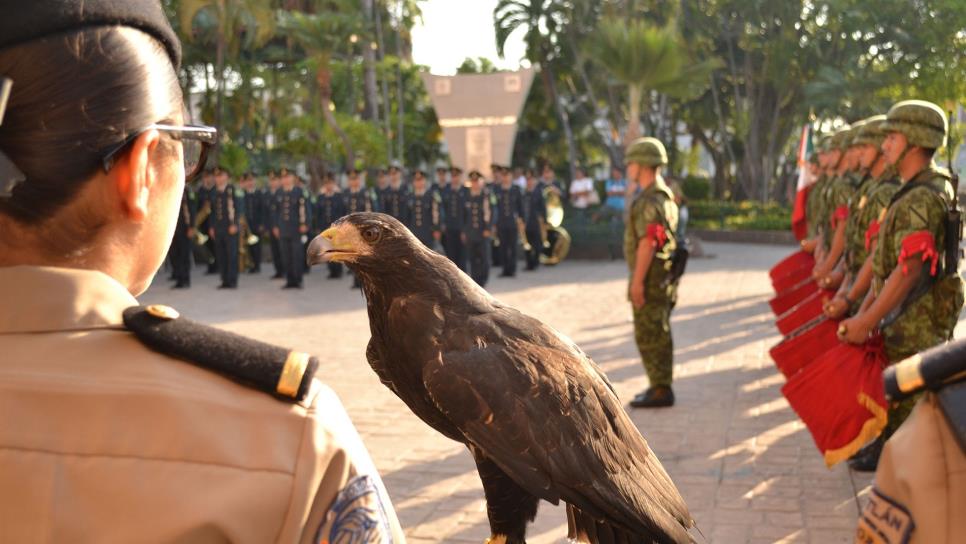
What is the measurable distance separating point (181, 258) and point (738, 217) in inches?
686

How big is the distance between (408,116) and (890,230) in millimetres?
28669

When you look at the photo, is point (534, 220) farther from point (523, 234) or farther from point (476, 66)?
point (476, 66)

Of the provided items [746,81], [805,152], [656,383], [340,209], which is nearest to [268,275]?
[340,209]

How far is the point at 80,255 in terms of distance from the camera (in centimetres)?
129

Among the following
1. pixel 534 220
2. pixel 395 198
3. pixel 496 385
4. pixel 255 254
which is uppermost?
pixel 496 385

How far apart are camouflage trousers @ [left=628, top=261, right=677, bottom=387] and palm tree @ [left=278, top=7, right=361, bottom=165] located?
790 inches

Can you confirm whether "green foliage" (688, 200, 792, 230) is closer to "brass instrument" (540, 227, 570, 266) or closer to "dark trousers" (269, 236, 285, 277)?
"brass instrument" (540, 227, 570, 266)

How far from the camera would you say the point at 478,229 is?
17578 mm

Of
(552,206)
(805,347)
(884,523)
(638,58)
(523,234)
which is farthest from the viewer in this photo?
(638,58)

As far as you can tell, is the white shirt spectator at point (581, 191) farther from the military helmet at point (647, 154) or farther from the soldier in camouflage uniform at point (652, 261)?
the military helmet at point (647, 154)

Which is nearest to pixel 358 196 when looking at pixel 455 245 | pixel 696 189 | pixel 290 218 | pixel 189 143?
pixel 290 218

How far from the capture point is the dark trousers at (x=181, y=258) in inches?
685

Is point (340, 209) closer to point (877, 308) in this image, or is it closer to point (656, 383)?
point (656, 383)

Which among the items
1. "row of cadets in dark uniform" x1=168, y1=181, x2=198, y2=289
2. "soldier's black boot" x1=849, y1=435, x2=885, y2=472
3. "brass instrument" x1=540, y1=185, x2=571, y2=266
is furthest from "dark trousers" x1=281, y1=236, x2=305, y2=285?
"soldier's black boot" x1=849, y1=435, x2=885, y2=472
